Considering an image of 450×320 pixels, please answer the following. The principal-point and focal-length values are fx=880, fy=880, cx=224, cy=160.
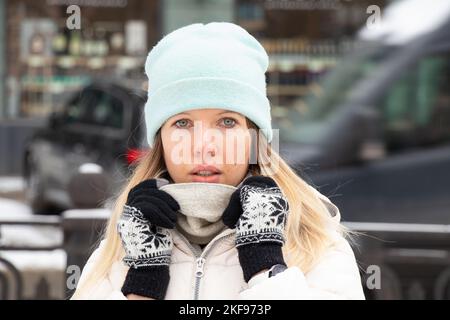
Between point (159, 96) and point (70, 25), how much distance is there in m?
1.37

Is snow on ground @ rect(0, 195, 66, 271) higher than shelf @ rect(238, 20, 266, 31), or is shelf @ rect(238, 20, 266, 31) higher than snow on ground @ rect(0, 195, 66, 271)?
shelf @ rect(238, 20, 266, 31)

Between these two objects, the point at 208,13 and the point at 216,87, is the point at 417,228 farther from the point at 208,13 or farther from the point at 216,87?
the point at 208,13

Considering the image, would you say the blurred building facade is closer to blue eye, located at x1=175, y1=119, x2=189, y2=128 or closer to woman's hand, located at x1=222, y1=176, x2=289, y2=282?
blue eye, located at x1=175, y1=119, x2=189, y2=128

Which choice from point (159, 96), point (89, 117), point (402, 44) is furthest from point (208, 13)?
point (159, 96)

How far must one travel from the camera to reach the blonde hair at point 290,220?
1751 millimetres

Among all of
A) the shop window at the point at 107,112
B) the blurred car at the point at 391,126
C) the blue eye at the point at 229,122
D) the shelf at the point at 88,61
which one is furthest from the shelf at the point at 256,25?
the blue eye at the point at 229,122

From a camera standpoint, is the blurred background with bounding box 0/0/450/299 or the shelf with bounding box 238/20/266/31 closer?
the blurred background with bounding box 0/0/450/299

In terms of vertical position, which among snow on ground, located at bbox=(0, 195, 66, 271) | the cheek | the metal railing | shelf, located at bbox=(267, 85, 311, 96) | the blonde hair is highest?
shelf, located at bbox=(267, 85, 311, 96)

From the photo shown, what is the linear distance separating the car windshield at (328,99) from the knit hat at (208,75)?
529 centimetres

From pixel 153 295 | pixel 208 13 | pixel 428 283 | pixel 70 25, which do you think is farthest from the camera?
pixel 208 13

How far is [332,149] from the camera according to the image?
274 inches

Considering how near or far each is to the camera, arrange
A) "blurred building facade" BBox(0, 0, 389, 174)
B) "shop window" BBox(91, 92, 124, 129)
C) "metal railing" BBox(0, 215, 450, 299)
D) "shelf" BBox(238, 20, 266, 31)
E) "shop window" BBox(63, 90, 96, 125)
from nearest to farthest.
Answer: "metal railing" BBox(0, 215, 450, 299) < "shop window" BBox(91, 92, 124, 129) < "shop window" BBox(63, 90, 96, 125) < "blurred building facade" BBox(0, 0, 389, 174) < "shelf" BBox(238, 20, 266, 31)

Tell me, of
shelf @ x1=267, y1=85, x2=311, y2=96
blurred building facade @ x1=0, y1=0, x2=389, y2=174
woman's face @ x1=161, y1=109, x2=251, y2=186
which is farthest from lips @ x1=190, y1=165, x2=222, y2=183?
blurred building facade @ x1=0, y1=0, x2=389, y2=174

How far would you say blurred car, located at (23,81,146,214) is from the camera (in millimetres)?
7031
